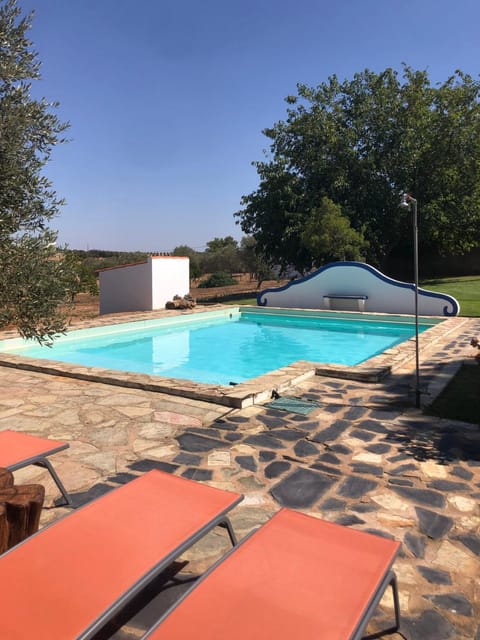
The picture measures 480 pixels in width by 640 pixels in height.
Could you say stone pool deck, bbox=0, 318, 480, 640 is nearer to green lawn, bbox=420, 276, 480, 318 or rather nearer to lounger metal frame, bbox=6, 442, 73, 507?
lounger metal frame, bbox=6, 442, 73, 507

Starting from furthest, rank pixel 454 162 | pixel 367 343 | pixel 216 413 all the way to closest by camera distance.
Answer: pixel 454 162
pixel 367 343
pixel 216 413

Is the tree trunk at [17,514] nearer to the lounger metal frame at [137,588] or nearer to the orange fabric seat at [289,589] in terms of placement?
the lounger metal frame at [137,588]

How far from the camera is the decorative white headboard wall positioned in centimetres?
1565

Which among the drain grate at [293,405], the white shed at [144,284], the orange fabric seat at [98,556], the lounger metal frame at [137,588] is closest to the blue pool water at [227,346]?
the white shed at [144,284]

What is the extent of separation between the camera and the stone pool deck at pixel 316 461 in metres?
2.65

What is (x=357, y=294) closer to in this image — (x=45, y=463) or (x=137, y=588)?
(x=45, y=463)

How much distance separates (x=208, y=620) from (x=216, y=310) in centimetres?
1646

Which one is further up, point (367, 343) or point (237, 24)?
point (237, 24)

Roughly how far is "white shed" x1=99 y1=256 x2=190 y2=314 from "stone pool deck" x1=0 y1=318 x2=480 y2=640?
1180 cm

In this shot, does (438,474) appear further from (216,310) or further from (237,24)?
(216,310)

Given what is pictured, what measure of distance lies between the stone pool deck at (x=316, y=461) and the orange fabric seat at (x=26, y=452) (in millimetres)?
322

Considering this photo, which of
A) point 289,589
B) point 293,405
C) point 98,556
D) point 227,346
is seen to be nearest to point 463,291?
point 227,346

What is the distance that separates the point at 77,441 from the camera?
4621mm

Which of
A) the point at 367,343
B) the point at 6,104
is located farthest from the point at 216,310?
the point at 6,104
